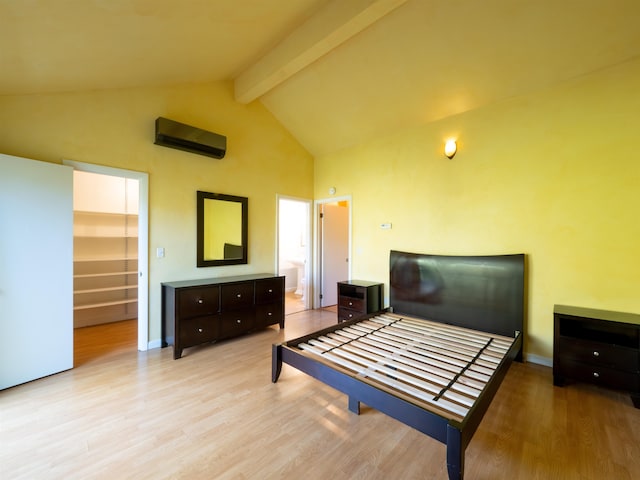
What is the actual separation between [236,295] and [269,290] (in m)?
0.50

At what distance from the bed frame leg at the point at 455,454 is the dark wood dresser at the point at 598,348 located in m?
1.86

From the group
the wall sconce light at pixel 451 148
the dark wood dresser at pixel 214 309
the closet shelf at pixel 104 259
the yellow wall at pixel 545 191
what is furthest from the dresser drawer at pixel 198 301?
the wall sconce light at pixel 451 148

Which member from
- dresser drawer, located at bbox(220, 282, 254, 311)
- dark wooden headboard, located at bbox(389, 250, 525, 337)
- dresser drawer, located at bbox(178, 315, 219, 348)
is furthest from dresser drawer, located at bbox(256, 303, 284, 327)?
dark wooden headboard, located at bbox(389, 250, 525, 337)

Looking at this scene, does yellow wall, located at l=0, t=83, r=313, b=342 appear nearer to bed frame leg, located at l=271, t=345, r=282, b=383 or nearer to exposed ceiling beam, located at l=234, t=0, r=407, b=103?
exposed ceiling beam, located at l=234, t=0, r=407, b=103

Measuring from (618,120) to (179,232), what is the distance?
4573 millimetres

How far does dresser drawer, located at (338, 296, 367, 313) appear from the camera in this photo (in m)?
3.95

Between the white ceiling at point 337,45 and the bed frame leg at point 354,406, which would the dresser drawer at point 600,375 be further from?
the white ceiling at point 337,45

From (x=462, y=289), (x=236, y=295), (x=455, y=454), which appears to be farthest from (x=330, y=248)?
(x=455, y=454)

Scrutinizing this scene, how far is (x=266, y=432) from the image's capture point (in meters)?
1.86

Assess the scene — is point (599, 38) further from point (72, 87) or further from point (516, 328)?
point (72, 87)

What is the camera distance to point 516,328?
2.91m

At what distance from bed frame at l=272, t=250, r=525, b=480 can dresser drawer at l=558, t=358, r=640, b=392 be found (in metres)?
0.37

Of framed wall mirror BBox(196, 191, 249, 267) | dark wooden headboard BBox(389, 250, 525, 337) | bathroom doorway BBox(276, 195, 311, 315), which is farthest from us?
bathroom doorway BBox(276, 195, 311, 315)

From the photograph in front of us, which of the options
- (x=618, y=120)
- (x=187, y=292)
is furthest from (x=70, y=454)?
(x=618, y=120)
